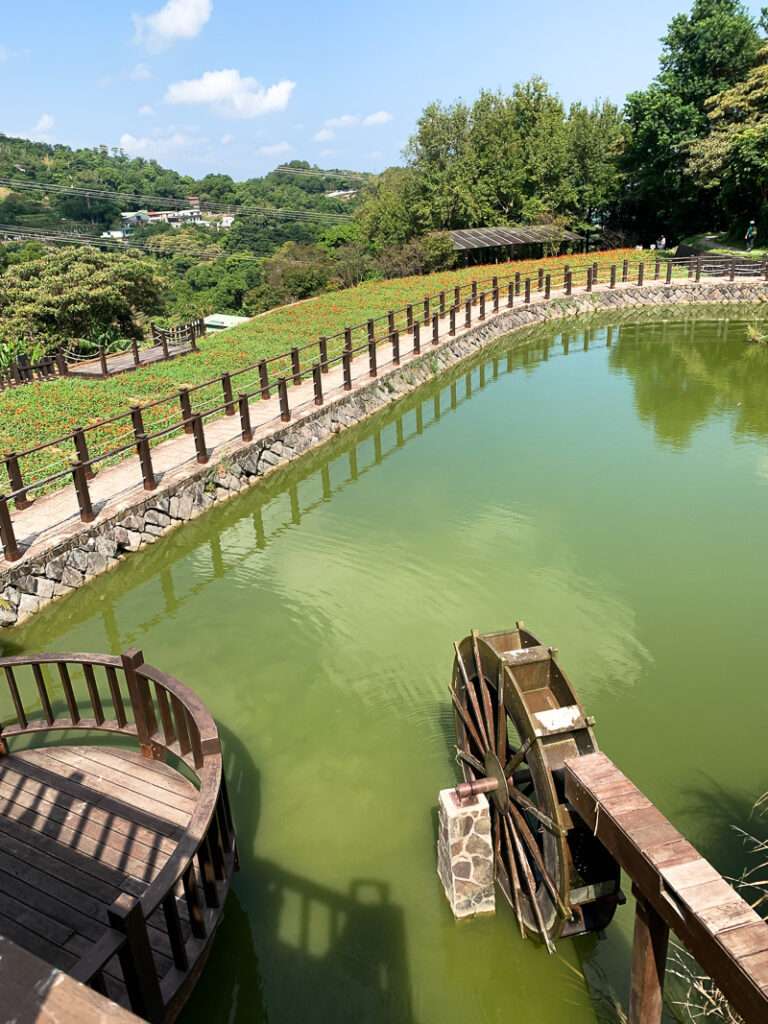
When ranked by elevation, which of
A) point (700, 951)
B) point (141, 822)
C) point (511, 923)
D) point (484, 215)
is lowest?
point (511, 923)

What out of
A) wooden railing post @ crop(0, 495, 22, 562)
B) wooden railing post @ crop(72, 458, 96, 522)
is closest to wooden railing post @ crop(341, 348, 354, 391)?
wooden railing post @ crop(72, 458, 96, 522)

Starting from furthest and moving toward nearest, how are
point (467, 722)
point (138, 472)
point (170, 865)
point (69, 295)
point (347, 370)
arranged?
point (69, 295) < point (347, 370) < point (138, 472) < point (467, 722) < point (170, 865)

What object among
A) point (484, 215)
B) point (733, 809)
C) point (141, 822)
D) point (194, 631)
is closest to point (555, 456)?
point (194, 631)

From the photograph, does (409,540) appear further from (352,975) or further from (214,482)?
(352,975)

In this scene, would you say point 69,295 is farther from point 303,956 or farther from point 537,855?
point 537,855

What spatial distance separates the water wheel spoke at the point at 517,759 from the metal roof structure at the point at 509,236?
119ft

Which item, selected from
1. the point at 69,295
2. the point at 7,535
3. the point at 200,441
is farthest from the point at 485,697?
the point at 69,295

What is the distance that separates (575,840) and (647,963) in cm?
106

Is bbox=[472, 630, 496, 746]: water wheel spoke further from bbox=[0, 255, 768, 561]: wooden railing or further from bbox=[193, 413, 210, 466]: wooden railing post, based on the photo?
bbox=[193, 413, 210, 466]: wooden railing post

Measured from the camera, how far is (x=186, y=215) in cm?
13362

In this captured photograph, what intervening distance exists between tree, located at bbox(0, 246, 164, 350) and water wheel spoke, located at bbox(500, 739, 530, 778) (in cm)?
2496

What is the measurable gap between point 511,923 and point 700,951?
7.77ft

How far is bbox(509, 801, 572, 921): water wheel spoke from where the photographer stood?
3.85 metres

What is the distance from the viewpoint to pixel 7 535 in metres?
8.22
